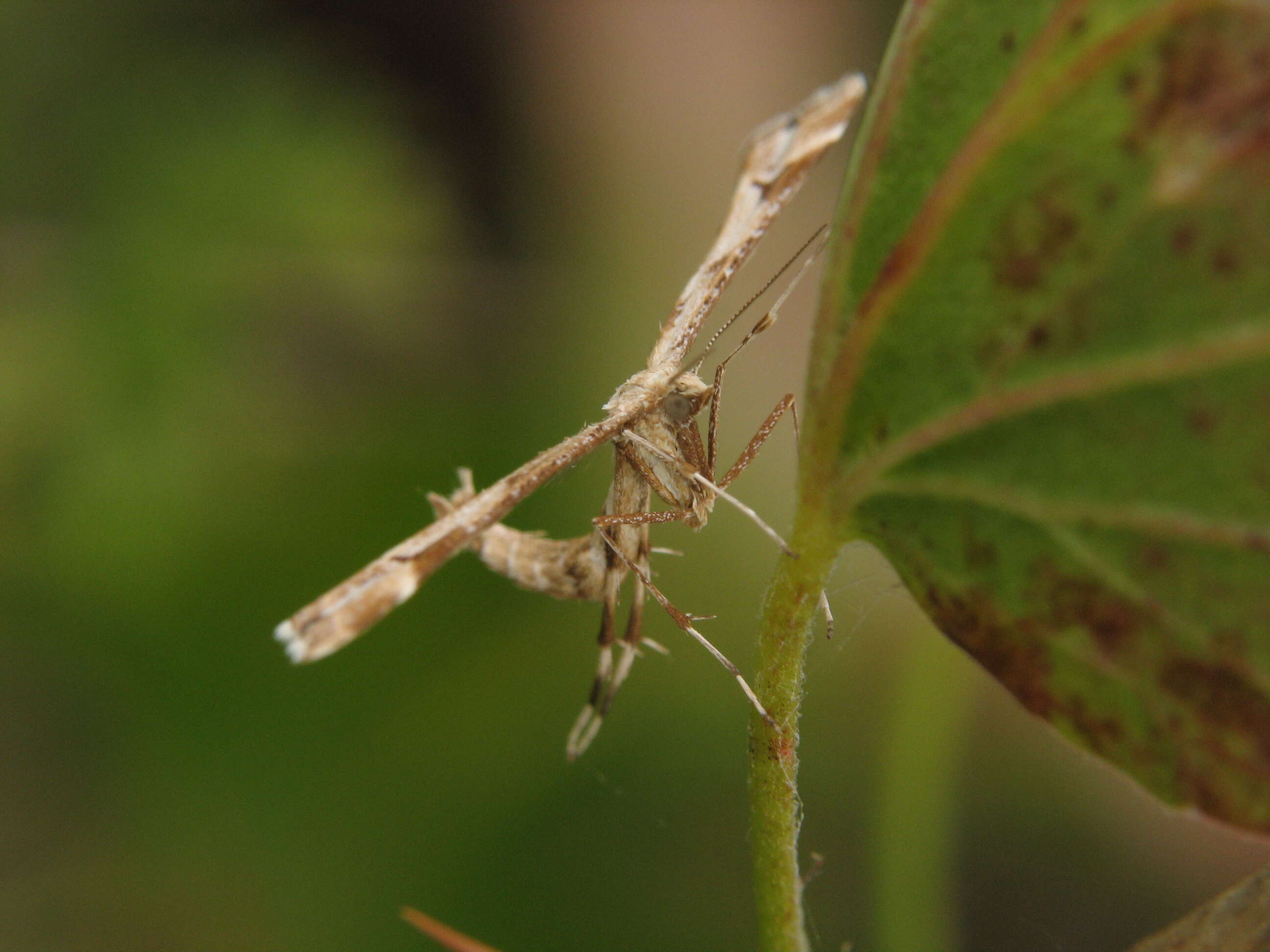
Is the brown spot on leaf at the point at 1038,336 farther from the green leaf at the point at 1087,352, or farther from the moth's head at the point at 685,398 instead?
the moth's head at the point at 685,398

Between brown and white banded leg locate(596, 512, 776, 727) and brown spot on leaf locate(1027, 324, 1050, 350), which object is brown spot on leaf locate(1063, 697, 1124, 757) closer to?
brown spot on leaf locate(1027, 324, 1050, 350)

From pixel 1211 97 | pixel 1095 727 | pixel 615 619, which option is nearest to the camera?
pixel 1211 97

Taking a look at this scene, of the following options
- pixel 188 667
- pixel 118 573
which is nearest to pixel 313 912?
pixel 188 667

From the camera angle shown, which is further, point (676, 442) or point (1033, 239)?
point (676, 442)

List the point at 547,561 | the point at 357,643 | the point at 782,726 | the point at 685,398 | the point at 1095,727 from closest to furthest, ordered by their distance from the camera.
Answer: the point at 1095,727
the point at 782,726
the point at 685,398
the point at 547,561
the point at 357,643

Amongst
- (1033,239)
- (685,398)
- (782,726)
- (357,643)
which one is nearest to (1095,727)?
(782,726)

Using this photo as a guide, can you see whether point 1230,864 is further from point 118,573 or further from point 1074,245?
point 118,573

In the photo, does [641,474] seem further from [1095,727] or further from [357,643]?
[357,643]
